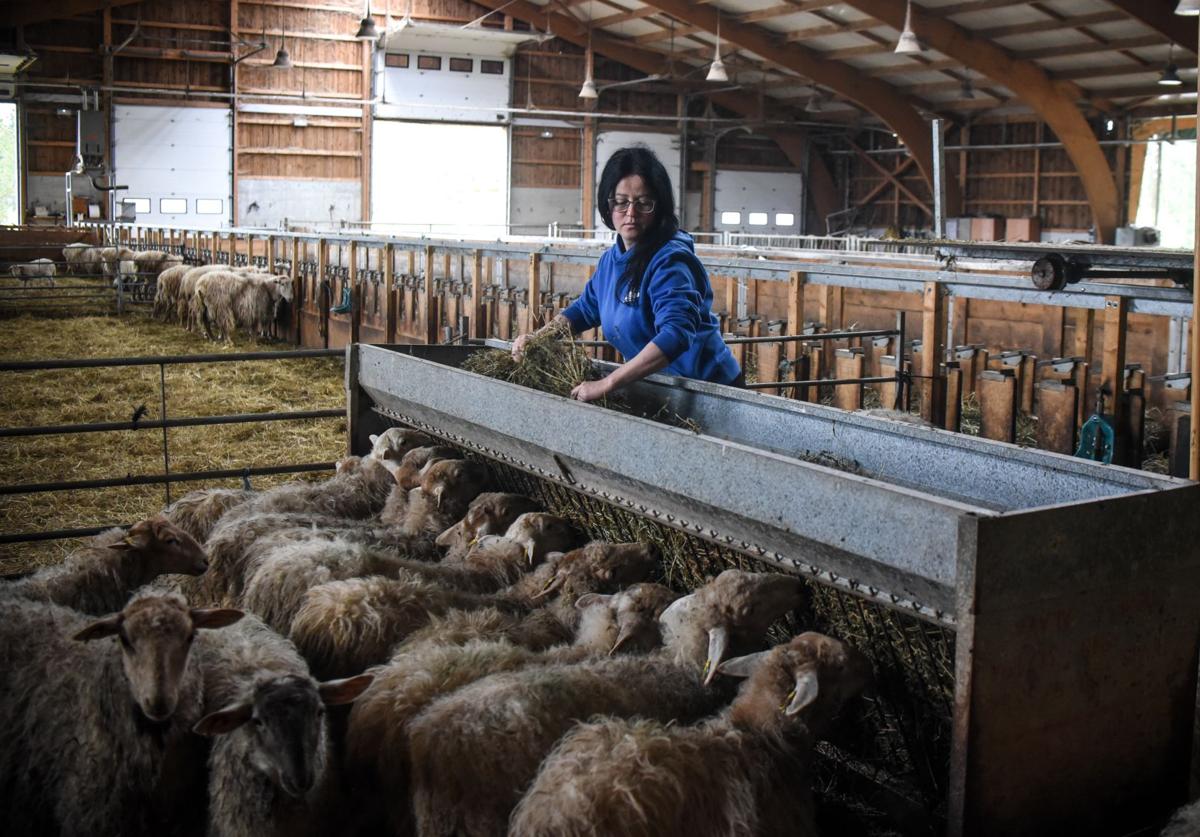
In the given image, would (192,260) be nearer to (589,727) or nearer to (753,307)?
(753,307)

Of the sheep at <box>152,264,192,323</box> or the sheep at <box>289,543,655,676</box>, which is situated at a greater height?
the sheep at <box>152,264,192,323</box>

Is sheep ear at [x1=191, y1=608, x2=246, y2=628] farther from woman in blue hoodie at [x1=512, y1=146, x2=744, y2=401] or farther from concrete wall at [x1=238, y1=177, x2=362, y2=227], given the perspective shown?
concrete wall at [x1=238, y1=177, x2=362, y2=227]

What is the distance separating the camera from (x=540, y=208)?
→ 31.9 meters

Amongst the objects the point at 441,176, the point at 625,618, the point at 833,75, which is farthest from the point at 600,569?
the point at 441,176

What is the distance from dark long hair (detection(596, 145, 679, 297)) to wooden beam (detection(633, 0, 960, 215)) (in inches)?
828

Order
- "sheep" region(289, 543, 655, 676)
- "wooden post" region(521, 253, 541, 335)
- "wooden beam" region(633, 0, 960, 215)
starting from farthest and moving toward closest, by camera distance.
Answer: "wooden beam" region(633, 0, 960, 215)
"wooden post" region(521, 253, 541, 335)
"sheep" region(289, 543, 655, 676)

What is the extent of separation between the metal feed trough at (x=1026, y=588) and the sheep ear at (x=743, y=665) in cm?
25

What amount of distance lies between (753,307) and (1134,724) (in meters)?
7.36

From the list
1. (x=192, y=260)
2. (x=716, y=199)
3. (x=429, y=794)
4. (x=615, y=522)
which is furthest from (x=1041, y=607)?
(x=716, y=199)

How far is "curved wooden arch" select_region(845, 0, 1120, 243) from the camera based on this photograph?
20812mm

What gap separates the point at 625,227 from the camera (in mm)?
4441

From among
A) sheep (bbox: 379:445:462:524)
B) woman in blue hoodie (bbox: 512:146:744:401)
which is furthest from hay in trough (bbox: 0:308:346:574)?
woman in blue hoodie (bbox: 512:146:744:401)

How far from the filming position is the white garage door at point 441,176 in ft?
101

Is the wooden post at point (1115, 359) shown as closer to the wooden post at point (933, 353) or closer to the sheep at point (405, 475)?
the wooden post at point (933, 353)
